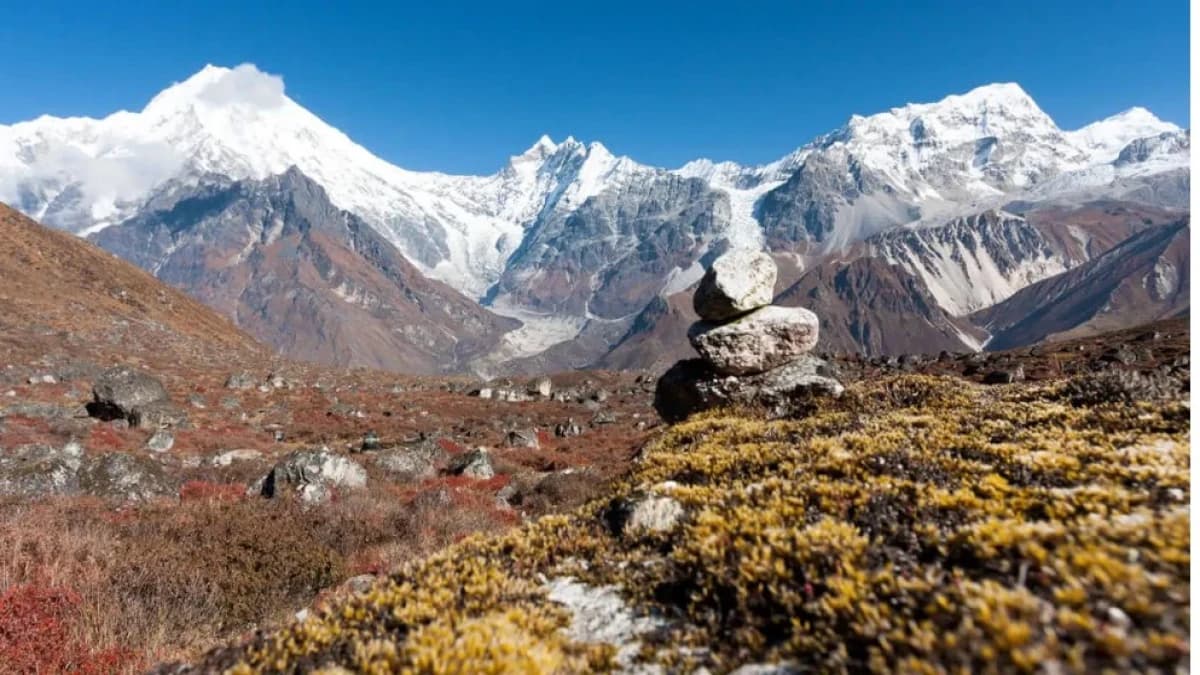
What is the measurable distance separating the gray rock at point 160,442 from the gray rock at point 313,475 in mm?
13439

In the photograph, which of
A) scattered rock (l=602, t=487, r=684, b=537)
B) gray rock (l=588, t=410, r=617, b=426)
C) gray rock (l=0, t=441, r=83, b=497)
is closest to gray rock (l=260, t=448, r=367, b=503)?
gray rock (l=0, t=441, r=83, b=497)

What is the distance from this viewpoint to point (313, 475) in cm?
2467

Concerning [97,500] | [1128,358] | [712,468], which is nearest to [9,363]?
[97,500]

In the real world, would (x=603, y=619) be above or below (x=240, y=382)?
below

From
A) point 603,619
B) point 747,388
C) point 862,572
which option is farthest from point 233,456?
point 862,572

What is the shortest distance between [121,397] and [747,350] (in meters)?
44.0

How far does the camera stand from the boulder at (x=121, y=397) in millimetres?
41375

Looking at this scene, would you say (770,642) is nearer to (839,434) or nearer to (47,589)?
(839,434)

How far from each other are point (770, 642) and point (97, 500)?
24.8 meters

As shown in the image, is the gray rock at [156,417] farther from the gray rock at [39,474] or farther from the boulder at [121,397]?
the gray rock at [39,474]

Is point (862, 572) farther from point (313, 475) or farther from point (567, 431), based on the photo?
point (567, 431)

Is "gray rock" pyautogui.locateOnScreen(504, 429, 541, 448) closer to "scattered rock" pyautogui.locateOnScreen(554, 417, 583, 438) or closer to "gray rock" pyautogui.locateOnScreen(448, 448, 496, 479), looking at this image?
"scattered rock" pyautogui.locateOnScreen(554, 417, 583, 438)

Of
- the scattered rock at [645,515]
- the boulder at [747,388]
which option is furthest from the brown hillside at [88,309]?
the scattered rock at [645,515]

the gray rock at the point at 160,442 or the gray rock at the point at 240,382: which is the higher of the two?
the gray rock at the point at 240,382
